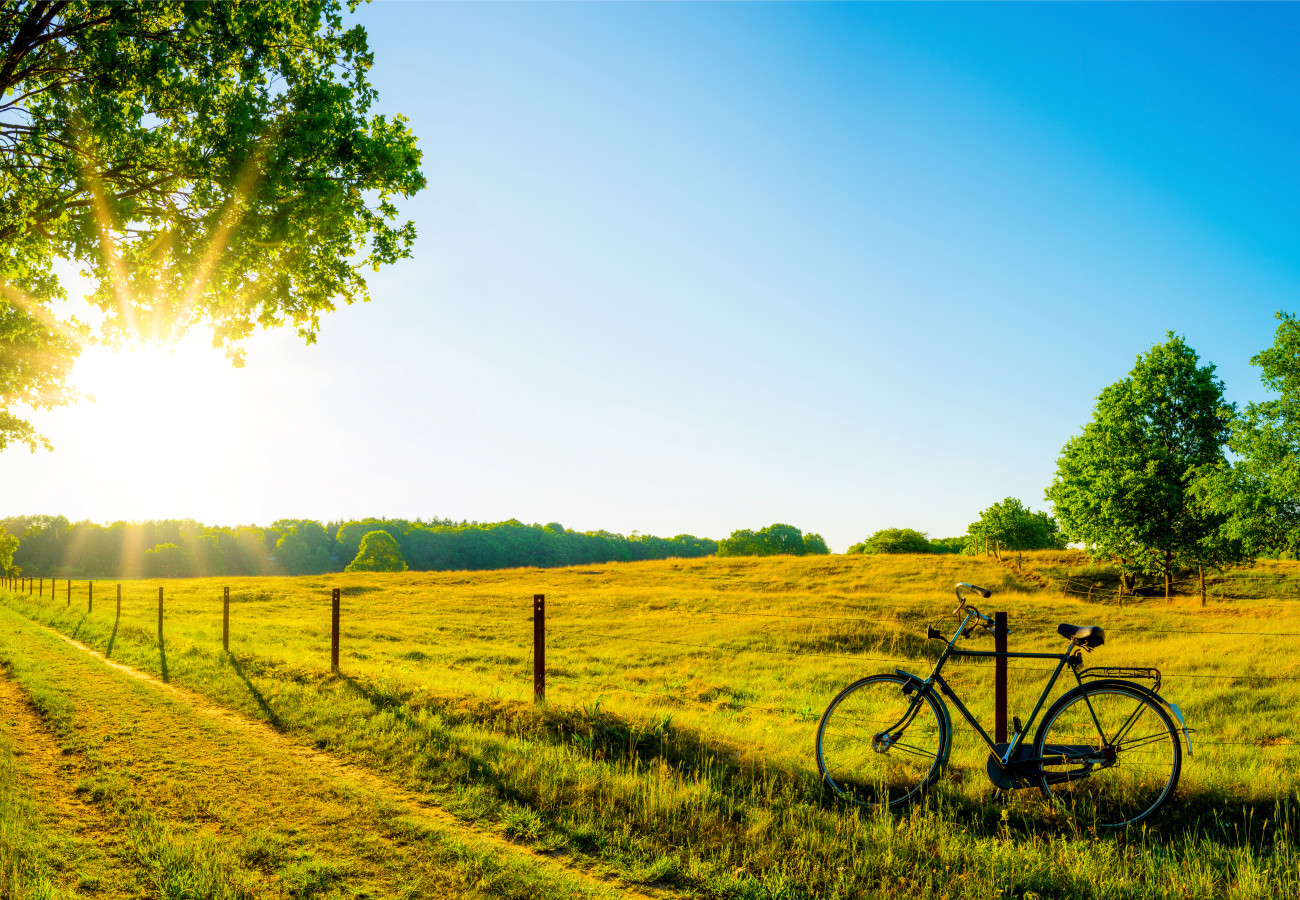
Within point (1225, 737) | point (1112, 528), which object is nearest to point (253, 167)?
point (1225, 737)

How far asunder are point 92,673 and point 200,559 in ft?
460

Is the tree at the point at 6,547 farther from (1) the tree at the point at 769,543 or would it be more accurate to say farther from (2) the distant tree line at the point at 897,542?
(2) the distant tree line at the point at 897,542

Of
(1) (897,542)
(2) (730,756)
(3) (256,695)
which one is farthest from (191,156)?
(1) (897,542)

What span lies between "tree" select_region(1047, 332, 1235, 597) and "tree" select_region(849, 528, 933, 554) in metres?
50.9

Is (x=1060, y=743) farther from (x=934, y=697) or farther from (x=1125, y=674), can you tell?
(x=934, y=697)

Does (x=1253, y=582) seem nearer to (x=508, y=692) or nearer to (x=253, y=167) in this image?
(x=508, y=692)

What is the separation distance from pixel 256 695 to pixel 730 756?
25.8 ft

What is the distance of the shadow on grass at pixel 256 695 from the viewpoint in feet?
28.8

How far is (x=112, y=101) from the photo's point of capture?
9.32 m

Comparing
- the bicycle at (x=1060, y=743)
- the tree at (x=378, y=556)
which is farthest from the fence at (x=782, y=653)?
the tree at (x=378, y=556)

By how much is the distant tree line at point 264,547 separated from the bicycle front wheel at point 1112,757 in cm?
12446

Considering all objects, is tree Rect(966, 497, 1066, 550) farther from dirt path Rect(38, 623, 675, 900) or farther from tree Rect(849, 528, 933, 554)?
dirt path Rect(38, 623, 675, 900)

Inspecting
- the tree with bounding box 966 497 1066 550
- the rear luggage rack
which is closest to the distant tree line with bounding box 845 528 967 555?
the tree with bounding box 966 497 1066 550

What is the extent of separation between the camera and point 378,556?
9644 centimetres
